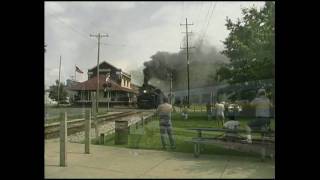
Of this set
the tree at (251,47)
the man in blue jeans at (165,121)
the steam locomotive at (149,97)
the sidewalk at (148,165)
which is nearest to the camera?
the sidewalk at (148,165)

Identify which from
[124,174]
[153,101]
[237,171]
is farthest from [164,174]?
[153,101]

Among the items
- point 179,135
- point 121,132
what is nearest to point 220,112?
point 179,135

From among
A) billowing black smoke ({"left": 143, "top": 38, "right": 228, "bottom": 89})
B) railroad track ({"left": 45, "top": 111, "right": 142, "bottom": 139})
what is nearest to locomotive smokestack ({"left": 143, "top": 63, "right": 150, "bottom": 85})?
billowing black smoke ({"left": 143, "top": 38, "right": 228, "bottom": 89})

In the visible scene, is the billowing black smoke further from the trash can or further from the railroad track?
the trash can

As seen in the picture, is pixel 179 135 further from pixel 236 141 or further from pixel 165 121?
pixel 236 141

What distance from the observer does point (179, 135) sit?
736 cm

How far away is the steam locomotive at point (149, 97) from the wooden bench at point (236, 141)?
3.04 ft

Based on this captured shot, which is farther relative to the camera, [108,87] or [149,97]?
[149,97]

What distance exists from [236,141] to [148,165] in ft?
4.96

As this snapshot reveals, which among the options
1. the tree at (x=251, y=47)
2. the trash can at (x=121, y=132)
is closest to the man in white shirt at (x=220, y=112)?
the tree at (x=251, y=47)

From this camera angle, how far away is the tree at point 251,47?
19.6 feet

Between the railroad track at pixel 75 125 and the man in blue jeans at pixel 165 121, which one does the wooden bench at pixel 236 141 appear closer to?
the man in blue jeans at pixel 165 121
